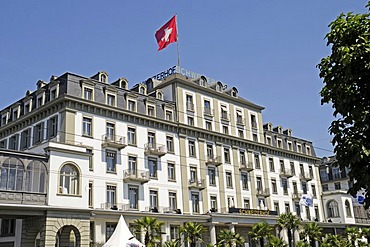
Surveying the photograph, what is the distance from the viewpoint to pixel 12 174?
28734 millimetres

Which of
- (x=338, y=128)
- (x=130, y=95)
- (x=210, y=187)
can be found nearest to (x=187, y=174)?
(x=210, y=187)

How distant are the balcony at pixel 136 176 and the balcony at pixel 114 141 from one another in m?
2.46

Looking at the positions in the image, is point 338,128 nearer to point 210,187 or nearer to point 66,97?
point 66,97

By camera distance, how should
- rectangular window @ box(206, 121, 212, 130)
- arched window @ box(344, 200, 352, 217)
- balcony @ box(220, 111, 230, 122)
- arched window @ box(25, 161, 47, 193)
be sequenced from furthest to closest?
arched window @ box(344, 200, 352, 217)
balcony @ box(220, 111, 230, 122)
rectangular window @ box(206, 121, 212, 130)
arched window @ box(25, 161, 47, 193)

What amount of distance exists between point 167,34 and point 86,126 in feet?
46.7

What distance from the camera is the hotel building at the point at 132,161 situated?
3008cm

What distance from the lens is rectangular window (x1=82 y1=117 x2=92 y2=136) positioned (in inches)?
1458

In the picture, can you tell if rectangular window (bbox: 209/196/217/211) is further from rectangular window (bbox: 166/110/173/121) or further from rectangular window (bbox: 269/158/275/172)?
rectangular window (bbox: 269/158/275/172)

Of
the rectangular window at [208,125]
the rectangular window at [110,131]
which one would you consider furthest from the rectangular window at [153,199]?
the rectangular window at [208,125]

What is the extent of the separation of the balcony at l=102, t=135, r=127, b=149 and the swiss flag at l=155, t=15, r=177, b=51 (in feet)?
37.7

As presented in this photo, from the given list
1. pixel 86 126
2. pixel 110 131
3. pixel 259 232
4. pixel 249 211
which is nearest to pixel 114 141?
pixel 110 131

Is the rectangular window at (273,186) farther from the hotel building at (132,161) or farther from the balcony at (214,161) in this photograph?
the balcony at (214,161)

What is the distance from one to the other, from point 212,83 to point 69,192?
87.9 ft

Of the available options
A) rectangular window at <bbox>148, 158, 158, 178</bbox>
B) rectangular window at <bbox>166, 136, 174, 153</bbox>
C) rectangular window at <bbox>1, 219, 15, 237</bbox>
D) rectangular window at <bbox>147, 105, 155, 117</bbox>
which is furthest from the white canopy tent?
rectangular window at <bbox>147, 105, 155, 117</bbox>
